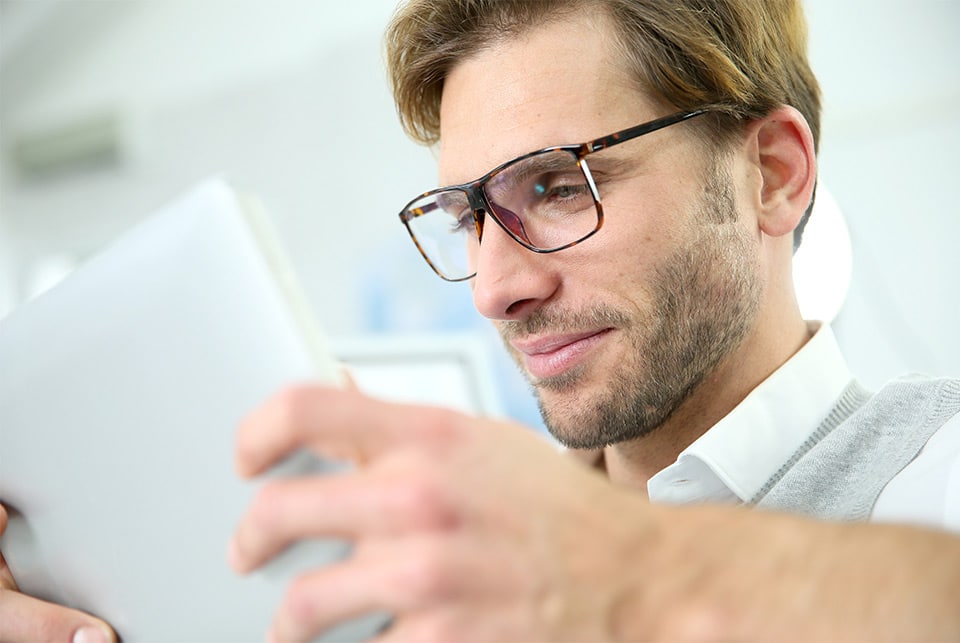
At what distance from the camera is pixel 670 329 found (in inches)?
44.5

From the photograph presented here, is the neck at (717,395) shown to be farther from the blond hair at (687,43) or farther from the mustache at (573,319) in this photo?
the blond hair at (687,43)

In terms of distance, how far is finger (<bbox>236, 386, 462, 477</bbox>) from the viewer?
0.46m

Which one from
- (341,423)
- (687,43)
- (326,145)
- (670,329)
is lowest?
(670,329)

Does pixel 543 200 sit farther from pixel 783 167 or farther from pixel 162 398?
pixel 162 398

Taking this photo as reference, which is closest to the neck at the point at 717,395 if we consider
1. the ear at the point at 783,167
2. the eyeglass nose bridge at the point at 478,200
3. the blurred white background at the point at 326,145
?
the ear at the point at 783,167

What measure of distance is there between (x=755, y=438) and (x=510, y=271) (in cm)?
37

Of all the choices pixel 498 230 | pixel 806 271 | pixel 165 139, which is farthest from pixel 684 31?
pixel 165 139

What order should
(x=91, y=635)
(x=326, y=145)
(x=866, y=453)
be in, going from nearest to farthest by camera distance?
1. (x=91, y=635)
2. (x=866, y=453)
3. (x=326, y=145)

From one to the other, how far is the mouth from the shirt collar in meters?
0.18

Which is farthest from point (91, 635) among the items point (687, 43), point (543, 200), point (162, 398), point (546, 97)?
point (687, 43)

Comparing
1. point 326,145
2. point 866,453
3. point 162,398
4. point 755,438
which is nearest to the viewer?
point 162,398

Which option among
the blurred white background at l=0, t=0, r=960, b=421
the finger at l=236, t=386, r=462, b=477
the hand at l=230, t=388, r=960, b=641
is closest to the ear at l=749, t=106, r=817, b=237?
the hand at l=230, t=388, r=960, b=641

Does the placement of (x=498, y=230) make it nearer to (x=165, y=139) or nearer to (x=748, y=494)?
(x=748, y=494)

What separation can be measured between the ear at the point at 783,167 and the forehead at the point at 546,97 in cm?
21
